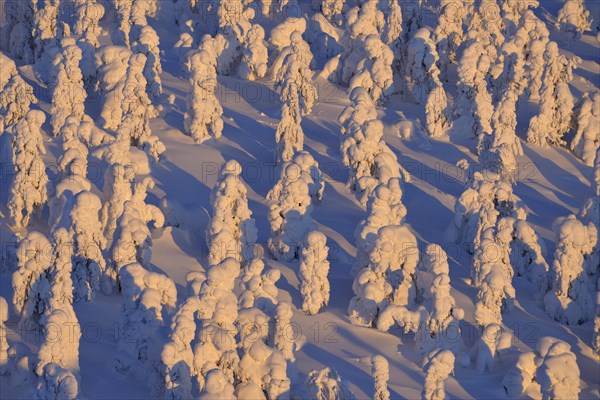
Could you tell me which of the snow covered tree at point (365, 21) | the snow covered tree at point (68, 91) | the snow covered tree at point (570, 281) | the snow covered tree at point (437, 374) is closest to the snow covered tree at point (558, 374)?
the snow covered tree at point (437, 374)

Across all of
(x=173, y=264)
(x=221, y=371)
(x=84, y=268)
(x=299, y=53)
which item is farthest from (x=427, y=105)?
(x=221, y=371)

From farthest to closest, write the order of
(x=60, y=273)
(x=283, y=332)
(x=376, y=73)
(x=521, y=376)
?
(x=376, y=73), (x=60, y=273), (x=283, y=332), (x=521, y=376)

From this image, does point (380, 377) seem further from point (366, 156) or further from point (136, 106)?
point (136, 106)

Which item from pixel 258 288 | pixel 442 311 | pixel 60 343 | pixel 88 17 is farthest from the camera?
pixel 88 17

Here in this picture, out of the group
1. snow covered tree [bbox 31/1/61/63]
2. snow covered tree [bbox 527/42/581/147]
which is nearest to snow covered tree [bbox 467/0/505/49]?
snow covered tree [bbox 527/42/581/147]

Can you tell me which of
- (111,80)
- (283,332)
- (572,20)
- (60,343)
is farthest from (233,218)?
(572,20)

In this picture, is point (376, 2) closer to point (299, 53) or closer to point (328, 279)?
point (299, 53)

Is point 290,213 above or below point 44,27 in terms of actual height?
above
